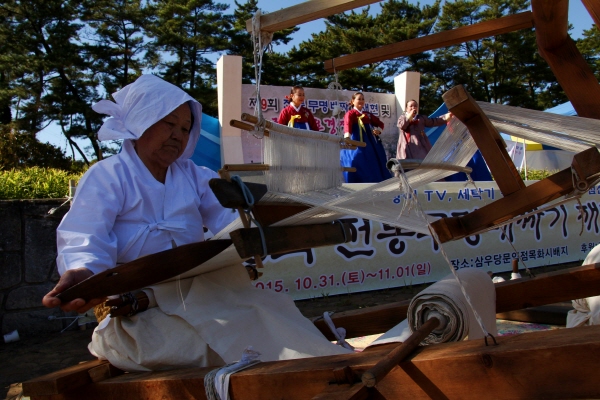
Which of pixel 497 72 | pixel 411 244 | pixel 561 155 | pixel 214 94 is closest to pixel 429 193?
pixel 411 244

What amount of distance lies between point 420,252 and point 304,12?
12.4 feet

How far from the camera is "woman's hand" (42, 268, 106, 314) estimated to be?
156 centimetres

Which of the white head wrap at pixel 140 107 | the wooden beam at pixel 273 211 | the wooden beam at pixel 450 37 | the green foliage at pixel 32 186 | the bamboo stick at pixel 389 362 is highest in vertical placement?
the wooden beam at pixel 450 37

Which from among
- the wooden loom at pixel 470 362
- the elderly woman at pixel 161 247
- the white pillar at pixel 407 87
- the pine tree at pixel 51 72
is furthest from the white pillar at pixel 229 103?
the pine tree at pixel 51 72

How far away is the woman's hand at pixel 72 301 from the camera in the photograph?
1.56m

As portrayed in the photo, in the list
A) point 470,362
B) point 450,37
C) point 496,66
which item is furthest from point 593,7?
point 496,66

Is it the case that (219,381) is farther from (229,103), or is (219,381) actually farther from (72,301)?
(229,103)

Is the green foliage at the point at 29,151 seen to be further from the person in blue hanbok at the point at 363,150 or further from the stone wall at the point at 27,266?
the stone wall at the point at 27,266

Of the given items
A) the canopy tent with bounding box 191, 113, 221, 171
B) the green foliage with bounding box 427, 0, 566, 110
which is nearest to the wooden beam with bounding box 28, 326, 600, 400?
the canopy tent with bounding box 191, 113, 221, 171

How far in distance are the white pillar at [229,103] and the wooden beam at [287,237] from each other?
23.1ft

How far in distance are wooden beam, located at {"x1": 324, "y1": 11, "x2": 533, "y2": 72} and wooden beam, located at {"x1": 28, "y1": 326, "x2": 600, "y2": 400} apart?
1606 mm

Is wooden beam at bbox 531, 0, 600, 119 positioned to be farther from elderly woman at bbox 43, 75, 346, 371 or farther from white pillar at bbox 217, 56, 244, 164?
white pillar at bbox 217, 56, 244, 164

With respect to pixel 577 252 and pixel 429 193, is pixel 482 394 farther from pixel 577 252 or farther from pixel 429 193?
pixel 577 252

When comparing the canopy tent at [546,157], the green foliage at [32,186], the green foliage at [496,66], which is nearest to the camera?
the green foliage at [32,186]
